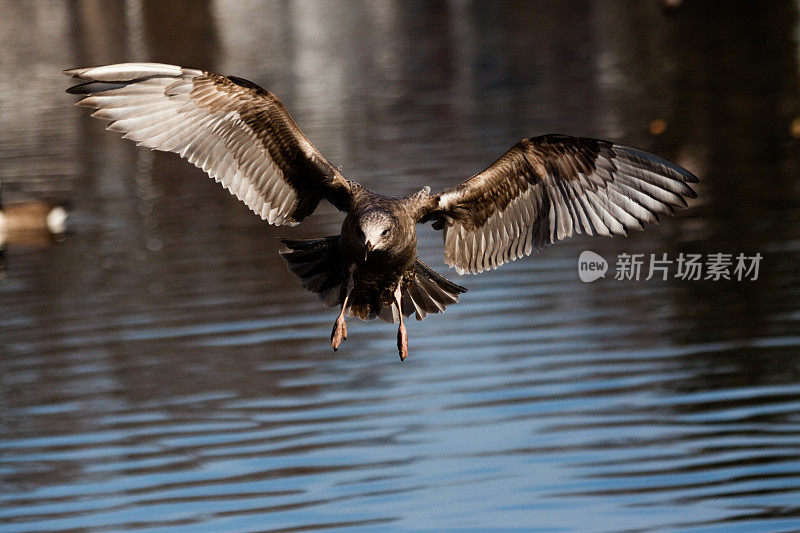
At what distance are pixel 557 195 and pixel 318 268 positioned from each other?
5.01ft

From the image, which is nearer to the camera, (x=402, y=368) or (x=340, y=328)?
(x=340, y=328)

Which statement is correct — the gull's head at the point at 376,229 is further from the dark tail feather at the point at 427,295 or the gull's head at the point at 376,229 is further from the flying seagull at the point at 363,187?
the dark tail feather at the point at 427,295

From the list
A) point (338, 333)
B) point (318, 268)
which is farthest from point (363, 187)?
point (338, 333)

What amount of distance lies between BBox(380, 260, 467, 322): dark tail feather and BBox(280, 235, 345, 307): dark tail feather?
1.44 ft

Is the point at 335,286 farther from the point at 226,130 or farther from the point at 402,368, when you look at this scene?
the point at 402,368

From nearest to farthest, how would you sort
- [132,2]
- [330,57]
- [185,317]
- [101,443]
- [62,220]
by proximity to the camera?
[101,443] < [185,317] < [62,220] < [330,57] < [132,2]

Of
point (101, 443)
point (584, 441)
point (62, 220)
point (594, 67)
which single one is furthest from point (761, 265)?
point (594, 67)

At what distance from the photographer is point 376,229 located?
7.15 metres

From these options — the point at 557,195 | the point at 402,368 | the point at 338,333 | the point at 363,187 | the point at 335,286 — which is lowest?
the point at 402,368

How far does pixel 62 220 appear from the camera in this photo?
16516 mm

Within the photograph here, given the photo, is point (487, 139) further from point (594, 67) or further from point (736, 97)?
point (594, 67)

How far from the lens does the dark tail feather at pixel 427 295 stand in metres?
8.04

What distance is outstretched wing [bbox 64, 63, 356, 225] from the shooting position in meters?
7.58

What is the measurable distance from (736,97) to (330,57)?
14.5 metres
